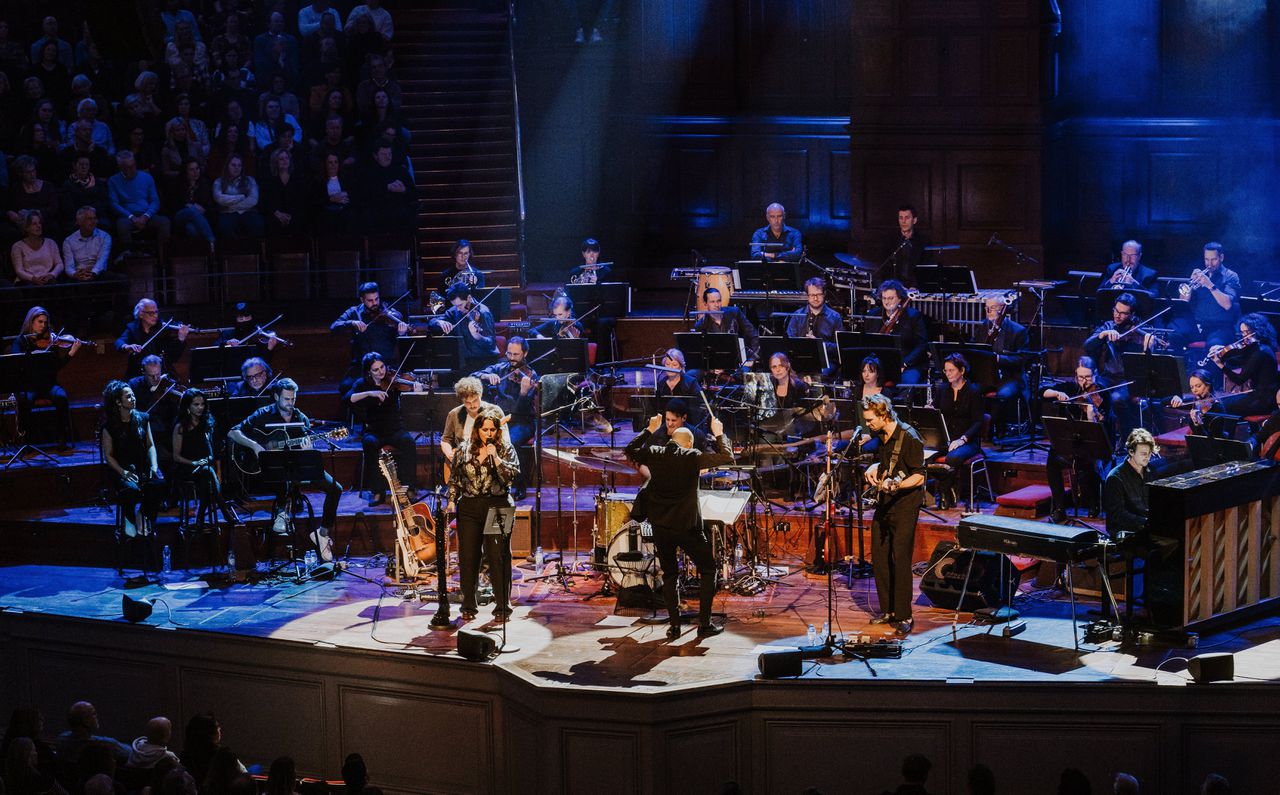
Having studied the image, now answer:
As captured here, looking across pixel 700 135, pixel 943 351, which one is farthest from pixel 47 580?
pixel 700 135

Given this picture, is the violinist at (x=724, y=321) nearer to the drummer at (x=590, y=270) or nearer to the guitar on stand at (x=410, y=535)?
the drummer at (x=590, y=270)

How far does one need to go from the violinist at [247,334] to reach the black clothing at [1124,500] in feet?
26.0

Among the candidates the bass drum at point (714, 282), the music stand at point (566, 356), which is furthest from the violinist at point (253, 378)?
the bass drum at point (714, 282)

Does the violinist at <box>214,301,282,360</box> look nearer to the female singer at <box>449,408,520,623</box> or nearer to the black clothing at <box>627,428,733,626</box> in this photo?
the female singer at <box>449,408,520,623</box>

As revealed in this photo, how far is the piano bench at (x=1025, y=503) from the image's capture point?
12.8m

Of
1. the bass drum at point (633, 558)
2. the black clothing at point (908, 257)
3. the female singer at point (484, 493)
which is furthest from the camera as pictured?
the black clothing at point (908, 257)

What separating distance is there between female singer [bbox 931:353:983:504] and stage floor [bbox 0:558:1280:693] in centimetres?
127

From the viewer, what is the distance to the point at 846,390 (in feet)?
46.6

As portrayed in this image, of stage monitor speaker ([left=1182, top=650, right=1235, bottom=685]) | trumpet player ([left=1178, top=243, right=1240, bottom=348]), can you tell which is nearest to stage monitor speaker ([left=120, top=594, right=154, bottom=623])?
stage monitor speaker ([left=1182, top=650, right=1235, bottom=685])

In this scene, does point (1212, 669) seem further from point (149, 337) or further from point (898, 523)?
point (149, 337)

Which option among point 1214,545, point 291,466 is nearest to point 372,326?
point 291,466

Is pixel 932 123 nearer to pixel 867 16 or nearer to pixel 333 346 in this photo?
pixel 867 16

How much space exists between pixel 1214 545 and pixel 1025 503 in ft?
6.68

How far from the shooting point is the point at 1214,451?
38.4ft
